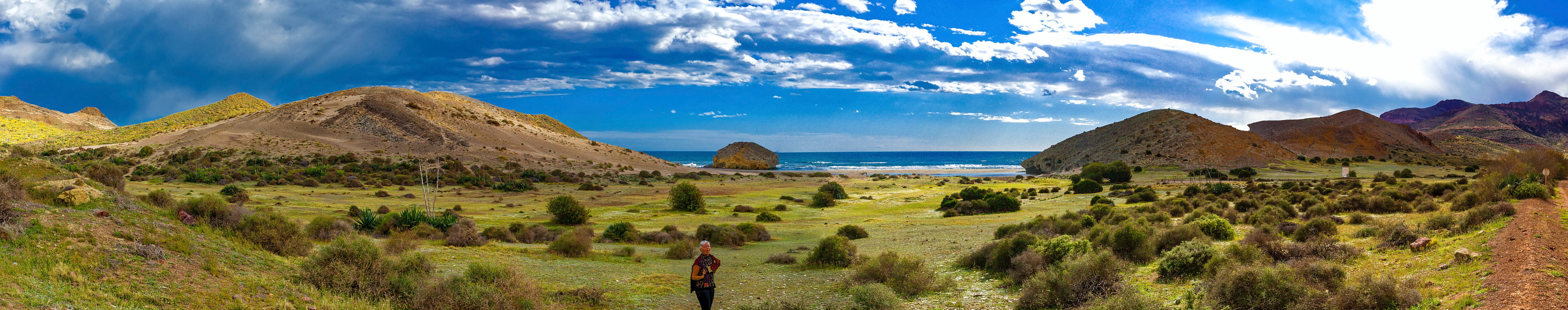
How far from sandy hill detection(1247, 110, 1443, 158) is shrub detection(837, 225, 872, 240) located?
74.1 meters

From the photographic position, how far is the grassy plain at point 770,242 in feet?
32.0

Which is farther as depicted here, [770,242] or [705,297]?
[770,242]

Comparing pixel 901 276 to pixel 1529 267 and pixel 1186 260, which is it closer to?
pixel 1186 260

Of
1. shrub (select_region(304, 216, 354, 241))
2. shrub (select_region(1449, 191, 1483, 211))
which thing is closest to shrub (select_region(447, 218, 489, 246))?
shrub (select_region(304, 216, 354, 241))

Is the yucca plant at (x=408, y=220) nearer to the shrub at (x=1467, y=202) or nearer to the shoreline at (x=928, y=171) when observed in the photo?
the shrub at (x=1467, y=202)

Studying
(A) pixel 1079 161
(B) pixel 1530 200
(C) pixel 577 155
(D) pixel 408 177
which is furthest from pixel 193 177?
(A) pixel 1079 161

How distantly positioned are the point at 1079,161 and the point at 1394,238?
217 feet

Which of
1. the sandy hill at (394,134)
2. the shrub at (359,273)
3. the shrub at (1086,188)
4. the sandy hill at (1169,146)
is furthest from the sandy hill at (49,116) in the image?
the sandy hill at (1169,146)

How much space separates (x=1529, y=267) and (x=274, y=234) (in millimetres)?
16534

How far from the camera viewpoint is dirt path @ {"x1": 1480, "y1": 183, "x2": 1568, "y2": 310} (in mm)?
6238

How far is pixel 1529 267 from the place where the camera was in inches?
287

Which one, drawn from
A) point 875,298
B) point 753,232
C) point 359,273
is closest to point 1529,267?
point 875,298

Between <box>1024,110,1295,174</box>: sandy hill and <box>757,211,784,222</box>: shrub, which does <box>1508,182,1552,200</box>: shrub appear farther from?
<box>1024,110,1295,174</box>: sandy hill

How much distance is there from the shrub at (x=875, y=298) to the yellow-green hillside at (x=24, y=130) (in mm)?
88542
